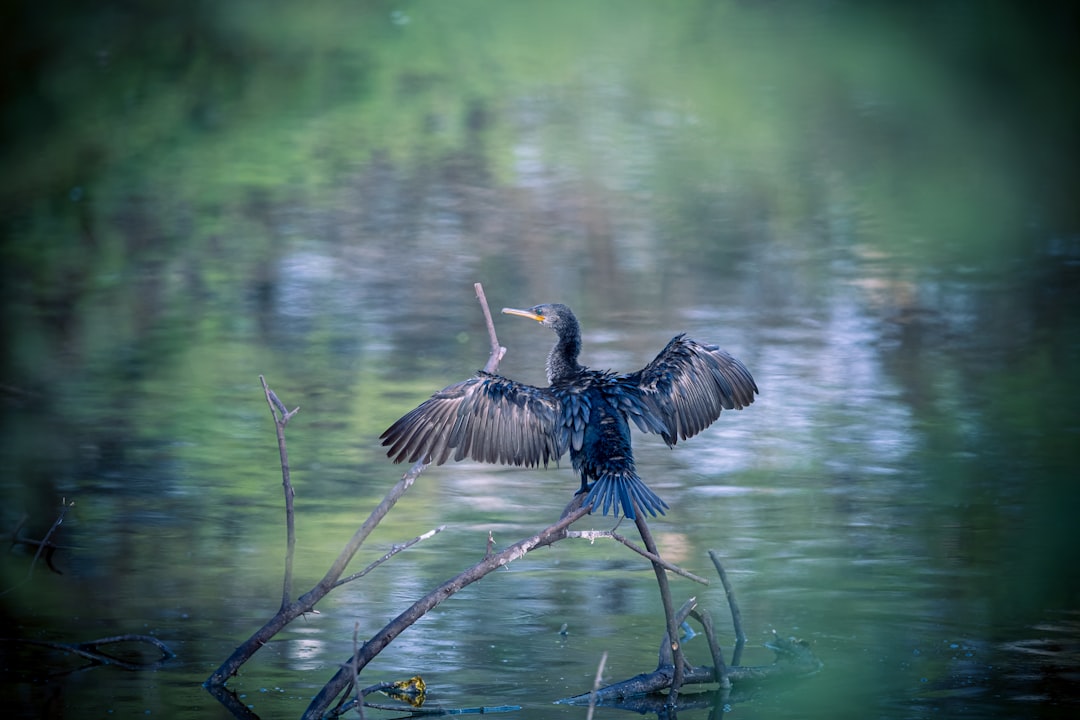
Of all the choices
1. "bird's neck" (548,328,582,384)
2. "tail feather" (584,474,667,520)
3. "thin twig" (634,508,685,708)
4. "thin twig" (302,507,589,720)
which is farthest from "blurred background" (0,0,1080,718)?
"bird's neck" (548,328,582,384)

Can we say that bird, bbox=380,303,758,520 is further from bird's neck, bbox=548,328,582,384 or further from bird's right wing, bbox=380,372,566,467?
bird's neck, bbox=548,328,582,384

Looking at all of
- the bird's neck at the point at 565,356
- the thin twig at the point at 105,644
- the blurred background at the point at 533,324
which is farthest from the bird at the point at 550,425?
the thin twig at the point at 105,644

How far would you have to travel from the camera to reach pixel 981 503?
7.36m

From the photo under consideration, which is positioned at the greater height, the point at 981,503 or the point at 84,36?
the point at 84,36

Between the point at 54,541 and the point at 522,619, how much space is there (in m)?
2.20

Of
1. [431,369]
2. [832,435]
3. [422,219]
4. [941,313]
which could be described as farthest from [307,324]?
[941,313]

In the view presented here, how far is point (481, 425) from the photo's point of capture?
4.97 m

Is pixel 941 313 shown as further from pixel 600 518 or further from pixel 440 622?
pixel 440 622

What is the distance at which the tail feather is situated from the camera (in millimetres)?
4680

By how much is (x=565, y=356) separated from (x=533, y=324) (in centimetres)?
499

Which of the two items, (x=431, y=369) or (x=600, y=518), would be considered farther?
(x=431, y=369)

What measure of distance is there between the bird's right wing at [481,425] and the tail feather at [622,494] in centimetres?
28

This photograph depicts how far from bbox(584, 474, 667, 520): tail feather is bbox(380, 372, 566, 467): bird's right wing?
0.92 ft

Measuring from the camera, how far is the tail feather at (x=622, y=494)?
4680mm
